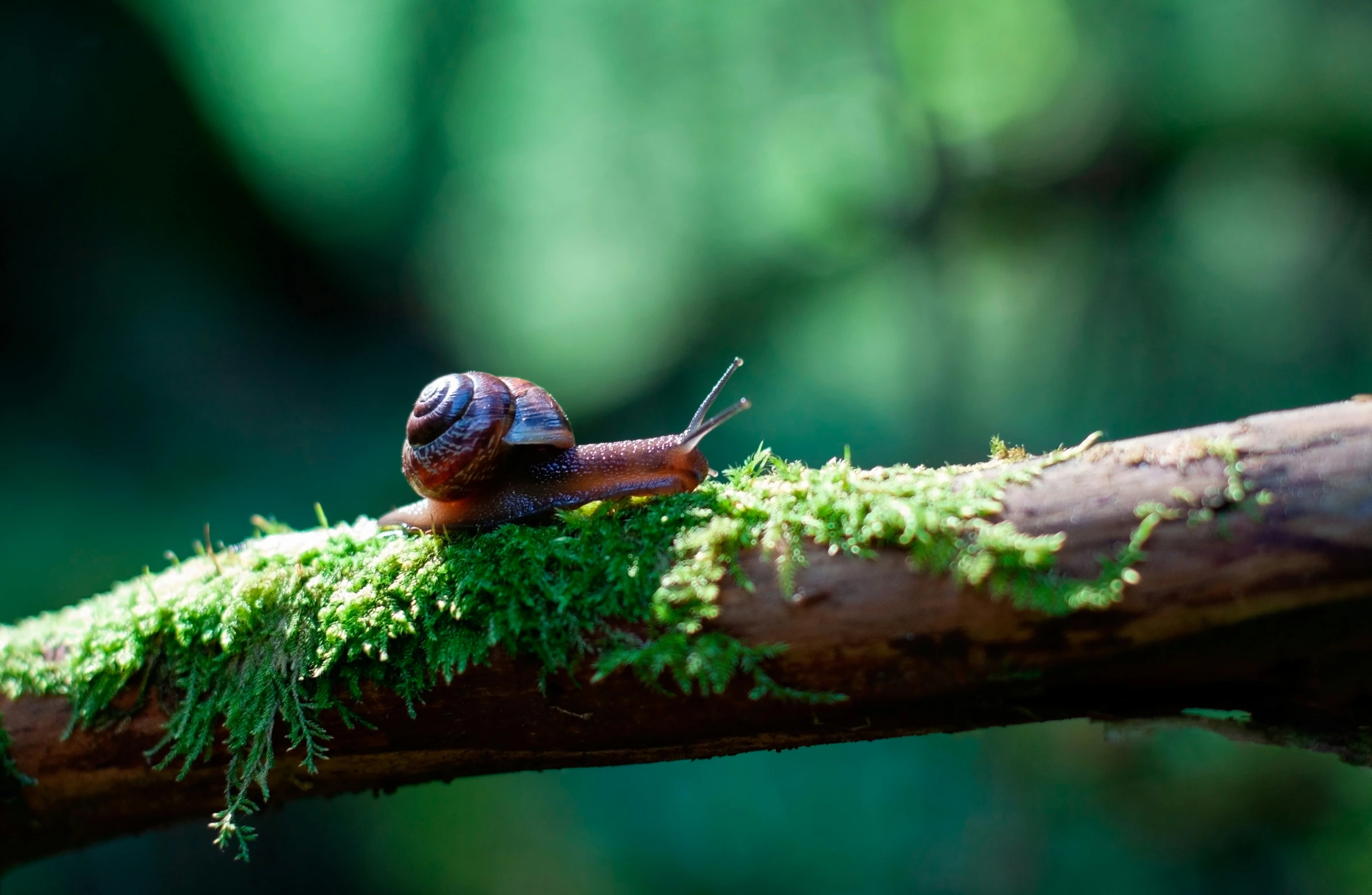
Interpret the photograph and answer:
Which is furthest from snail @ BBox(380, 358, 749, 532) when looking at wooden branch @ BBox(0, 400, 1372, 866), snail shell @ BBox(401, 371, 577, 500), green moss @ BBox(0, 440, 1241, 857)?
wooden branch @ BBox(0, 400, 1372, 866)

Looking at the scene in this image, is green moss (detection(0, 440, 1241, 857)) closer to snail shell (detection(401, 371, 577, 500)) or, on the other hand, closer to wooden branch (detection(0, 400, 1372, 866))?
wooden branch (detection(0, 400, 1372, 866))

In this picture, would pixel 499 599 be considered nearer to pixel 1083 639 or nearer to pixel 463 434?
pixel 463 434

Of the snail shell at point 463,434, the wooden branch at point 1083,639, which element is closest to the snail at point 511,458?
the snail shell at point 463,434

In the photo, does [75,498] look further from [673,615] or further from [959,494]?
[959,494]

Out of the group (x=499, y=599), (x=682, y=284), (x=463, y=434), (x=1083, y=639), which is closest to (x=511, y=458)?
(x=463, y=434)

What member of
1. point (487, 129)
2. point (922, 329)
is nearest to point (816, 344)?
point (922, 329)

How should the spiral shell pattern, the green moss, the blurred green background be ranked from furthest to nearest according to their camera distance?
1. the blurred green background
2. the spiral shell pattern
3. the green moss
